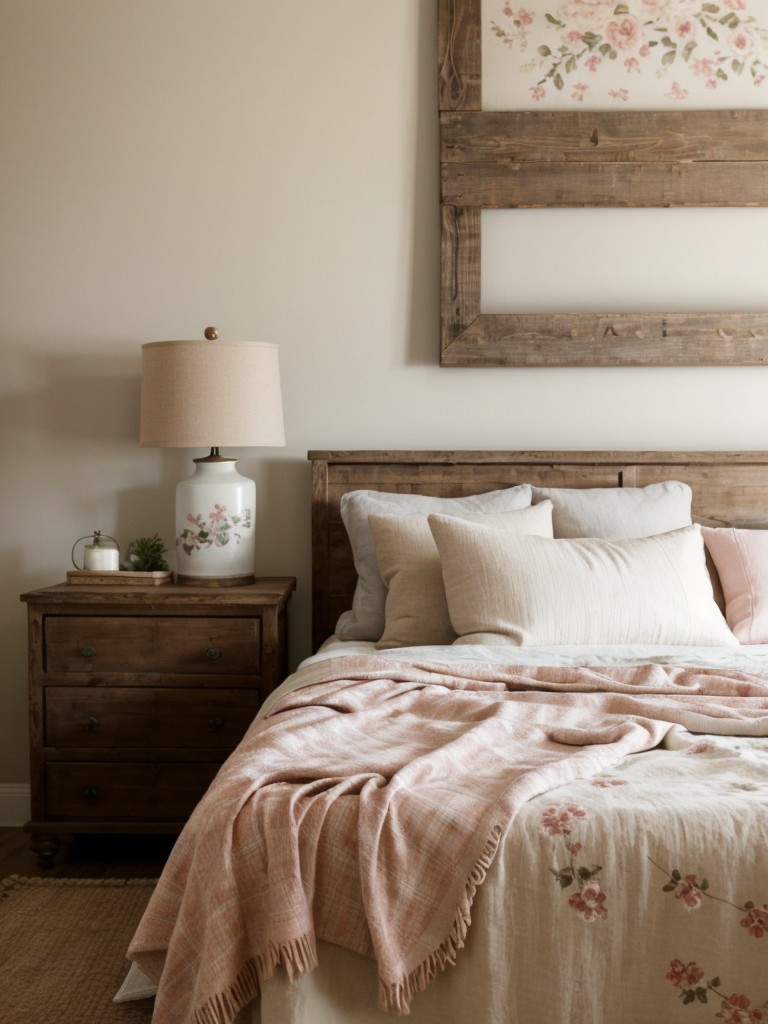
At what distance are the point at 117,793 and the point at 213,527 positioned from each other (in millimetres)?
→ 783

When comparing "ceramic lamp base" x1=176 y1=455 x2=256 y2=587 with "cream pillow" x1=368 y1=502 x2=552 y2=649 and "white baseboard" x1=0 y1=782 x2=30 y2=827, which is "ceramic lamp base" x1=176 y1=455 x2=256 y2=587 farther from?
"white baseboard" x1=0 y1=782 x2=30 y2=827

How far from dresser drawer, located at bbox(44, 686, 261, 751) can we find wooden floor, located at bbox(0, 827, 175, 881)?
33 centimetres

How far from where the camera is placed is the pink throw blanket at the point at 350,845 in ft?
4.37

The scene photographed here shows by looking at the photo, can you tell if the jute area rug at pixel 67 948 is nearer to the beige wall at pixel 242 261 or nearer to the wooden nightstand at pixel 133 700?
the wooden nightstand at pixel 133 700

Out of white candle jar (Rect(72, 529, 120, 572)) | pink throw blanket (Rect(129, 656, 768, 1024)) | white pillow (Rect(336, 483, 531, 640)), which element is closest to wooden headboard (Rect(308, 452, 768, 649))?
white pillow (Rect(336, 483, 531, 640))

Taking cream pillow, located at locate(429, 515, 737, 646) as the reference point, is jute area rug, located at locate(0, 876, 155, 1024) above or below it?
below

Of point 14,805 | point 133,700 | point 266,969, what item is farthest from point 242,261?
point 266,969

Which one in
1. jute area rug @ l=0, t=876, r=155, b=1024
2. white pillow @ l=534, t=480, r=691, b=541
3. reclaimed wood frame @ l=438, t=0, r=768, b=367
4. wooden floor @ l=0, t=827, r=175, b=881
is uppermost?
reclaimed wood frame @ l=438, t=0, r=768, b=367

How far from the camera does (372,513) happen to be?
9.44ft

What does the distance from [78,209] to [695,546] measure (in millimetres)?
2137

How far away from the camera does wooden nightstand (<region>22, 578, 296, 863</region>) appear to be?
2.76 meters

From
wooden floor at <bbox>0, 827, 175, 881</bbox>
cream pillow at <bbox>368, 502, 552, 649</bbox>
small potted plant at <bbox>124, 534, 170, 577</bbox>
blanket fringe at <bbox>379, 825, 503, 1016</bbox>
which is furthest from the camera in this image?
small potted plant at <bbox>124, 534, 170, 577</bbox>

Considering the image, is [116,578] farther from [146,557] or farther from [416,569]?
[416,569]

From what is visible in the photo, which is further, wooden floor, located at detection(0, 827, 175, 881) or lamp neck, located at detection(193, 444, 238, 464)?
lamp neck, located at detection(193, 444, 238, 464)
